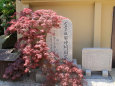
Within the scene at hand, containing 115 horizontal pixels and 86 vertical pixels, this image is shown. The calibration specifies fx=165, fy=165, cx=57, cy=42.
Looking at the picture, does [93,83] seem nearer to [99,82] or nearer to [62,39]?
[99,82]

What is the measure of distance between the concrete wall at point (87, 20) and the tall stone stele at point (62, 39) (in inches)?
44.0

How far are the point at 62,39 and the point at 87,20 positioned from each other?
5.13ft

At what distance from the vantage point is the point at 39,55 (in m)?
4.16

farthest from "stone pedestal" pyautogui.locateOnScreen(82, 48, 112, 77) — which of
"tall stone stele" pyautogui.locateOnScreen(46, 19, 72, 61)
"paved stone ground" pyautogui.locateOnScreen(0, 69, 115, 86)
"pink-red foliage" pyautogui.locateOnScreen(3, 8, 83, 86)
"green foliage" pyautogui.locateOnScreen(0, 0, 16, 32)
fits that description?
"green foliage" pyautogui.locateOnScreen(0, 0, 16, 32)

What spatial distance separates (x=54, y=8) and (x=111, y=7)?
6.86ft

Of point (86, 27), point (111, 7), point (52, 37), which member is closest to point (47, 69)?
point (52, 37)

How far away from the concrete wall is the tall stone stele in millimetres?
1117

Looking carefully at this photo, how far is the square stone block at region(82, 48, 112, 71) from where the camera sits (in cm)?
521

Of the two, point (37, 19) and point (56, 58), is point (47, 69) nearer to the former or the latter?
point (56, 58)

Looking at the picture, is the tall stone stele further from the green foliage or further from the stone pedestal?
the green foliage

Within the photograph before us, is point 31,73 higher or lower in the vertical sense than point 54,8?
lower

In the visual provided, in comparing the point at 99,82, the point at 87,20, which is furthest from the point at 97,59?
the point at 87,20

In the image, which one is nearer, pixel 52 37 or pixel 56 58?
pixel 56 58

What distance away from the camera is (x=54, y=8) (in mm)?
6160
